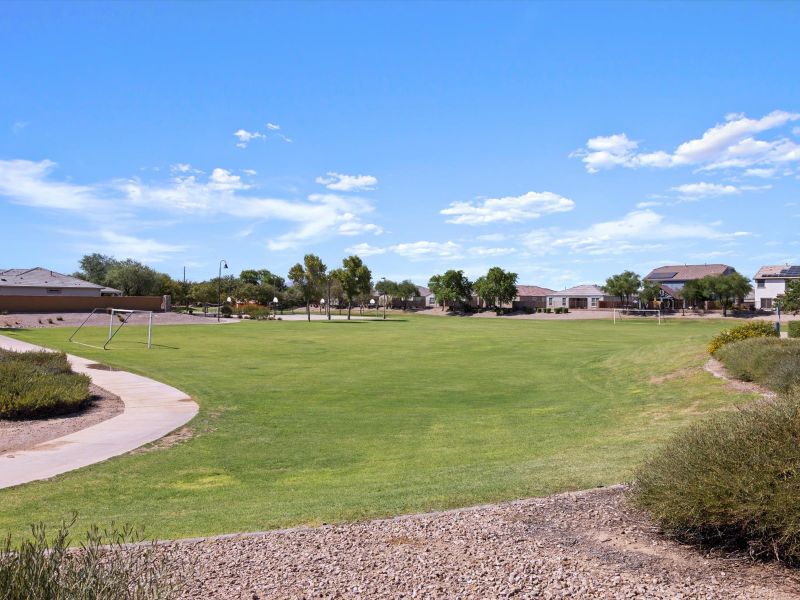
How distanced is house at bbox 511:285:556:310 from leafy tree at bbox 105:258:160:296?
8006 centimetres

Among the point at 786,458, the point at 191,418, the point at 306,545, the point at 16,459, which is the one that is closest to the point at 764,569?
the point at 786,458

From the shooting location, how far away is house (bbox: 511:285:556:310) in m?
158

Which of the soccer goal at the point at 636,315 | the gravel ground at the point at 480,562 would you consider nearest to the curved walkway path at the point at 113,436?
the gravel ground at the point at 480,562

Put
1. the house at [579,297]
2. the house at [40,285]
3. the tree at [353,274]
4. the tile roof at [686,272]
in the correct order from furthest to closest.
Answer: the house at [579,297] < the tile roof at [686,272] < the tree at [353,274] < the house at [40,285]

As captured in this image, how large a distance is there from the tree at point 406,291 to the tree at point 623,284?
5555cm

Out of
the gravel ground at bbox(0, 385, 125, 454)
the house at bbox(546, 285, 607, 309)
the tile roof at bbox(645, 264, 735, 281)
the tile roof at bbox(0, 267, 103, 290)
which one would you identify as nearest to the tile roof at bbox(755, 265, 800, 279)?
the tile roof at bbox(645, 264, 735, 281)

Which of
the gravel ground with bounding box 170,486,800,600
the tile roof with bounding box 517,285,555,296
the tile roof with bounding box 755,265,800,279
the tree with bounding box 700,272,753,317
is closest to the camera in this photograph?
the gravel ground with bounding box 170,486,800,600

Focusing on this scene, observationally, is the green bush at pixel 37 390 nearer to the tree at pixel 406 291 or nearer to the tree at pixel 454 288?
the tree at pixel 454 288

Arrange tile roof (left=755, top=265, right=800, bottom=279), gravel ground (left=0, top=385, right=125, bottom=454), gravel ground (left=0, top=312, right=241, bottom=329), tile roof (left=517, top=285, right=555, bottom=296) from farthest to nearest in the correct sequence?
tile roof (left=517, top=285, right=555, bottom=296)
tile roof (left=755, top=265, right=800, bottom=279)
gravel ground (left=0, top=312, right=241, bottom=329)
gravel ground (left=0, top=385, right=125, bottom=454)

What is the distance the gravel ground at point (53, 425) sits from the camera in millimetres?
13773

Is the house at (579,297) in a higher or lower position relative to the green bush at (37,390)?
higher

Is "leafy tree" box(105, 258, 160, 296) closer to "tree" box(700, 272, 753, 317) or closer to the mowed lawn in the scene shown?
the mowed lawn

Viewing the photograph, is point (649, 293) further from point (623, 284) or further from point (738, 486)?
point (738, 486)

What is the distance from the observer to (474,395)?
21.5 m
